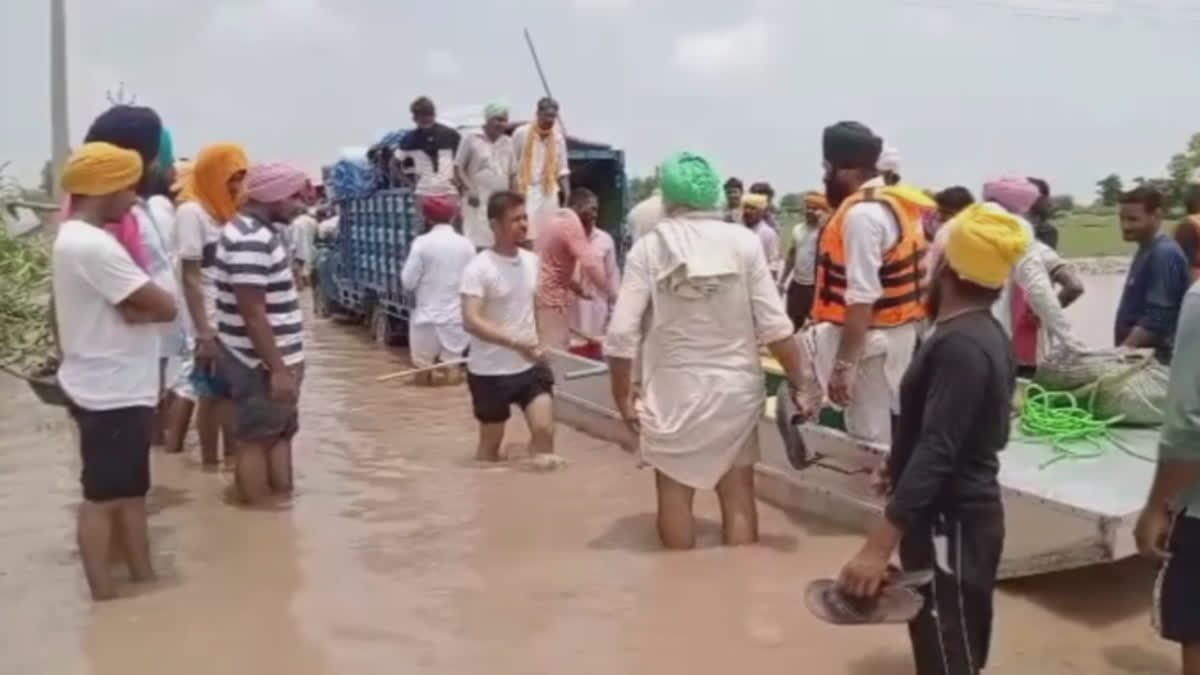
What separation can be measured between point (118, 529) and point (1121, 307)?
519 cm

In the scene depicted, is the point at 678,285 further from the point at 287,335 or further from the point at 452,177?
the point at 452,177

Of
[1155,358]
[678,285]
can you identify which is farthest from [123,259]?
[1155,358]

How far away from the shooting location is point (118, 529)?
19.0ft

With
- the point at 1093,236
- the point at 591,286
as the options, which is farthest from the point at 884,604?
the point at 1093,236

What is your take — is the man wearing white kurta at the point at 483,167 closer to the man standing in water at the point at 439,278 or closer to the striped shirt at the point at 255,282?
the man standing in water at the point at 439,278

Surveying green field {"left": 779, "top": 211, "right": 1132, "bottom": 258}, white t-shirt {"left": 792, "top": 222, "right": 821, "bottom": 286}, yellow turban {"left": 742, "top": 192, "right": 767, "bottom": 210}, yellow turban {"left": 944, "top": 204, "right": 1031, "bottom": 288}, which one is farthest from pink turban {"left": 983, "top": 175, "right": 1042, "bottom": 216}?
green field {"left": 779, "top": 211, "right": 1132, "bottom": 258}

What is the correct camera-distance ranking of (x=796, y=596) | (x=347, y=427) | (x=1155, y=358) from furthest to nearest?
1. (x=347, y=427)
2. (x=1155, y=358)
3. (x=796, y=596)

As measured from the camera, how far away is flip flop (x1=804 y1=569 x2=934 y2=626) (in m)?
3.89

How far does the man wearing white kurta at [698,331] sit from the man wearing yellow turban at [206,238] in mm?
2186

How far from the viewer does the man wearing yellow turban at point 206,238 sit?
23.6 ft

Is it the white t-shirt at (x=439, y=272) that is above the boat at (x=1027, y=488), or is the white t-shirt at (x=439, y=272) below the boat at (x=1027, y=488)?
above

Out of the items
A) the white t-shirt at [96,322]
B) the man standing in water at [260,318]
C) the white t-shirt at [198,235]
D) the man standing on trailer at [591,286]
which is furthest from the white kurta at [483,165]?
the white t-shirt at [96,322]

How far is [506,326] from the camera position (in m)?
7.87

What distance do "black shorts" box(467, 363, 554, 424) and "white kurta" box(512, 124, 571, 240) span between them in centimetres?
432
